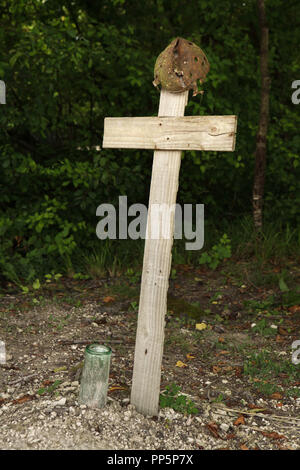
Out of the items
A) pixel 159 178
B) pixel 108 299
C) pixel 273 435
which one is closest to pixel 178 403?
pixel 273 435

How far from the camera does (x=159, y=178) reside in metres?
3.05

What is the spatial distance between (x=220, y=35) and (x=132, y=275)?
355cm

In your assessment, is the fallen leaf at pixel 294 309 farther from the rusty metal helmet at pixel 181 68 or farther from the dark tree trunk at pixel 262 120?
the rusty metal helmet at pixel 181 68

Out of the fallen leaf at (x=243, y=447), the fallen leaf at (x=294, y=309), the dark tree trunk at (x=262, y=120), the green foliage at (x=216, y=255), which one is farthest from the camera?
the dark tree trunk at (x=262, y=120)

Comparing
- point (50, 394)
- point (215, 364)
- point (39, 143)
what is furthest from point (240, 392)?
point (39, 143)

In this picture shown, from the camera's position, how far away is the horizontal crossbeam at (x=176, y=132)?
2.88m

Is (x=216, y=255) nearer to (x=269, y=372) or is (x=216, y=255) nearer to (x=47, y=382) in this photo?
(x=269, y=372)

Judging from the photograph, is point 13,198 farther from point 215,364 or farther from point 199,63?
point 199,63

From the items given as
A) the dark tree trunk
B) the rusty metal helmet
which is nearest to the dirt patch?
the dark tree trunk

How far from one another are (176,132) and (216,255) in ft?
11.8

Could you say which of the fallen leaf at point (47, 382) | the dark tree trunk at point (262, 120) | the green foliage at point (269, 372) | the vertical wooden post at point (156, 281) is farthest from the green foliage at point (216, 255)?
the vertical wooden post at point (156, 281)

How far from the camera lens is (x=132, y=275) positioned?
20.5ft

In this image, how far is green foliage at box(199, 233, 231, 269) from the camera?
636 centimetres

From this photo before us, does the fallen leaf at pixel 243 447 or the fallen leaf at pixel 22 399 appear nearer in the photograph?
the fallen leaf at pixel 243 447
